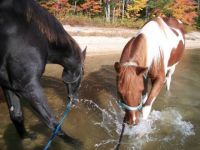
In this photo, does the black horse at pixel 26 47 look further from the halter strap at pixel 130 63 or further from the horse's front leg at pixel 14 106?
the halter strap at pixel 130 63

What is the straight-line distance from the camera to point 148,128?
6.02m

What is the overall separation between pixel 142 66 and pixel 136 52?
10.7 inches

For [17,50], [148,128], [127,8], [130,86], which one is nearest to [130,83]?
[130,86]

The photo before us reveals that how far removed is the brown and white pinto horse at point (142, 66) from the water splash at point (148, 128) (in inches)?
24.1

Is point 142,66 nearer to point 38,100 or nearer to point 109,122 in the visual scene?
point 38,100

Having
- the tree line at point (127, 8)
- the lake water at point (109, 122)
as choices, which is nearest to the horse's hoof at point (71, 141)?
the lake water at point (109, 122)

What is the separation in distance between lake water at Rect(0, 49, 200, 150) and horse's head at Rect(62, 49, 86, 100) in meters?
0.83

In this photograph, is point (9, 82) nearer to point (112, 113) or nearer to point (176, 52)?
point (112, 113)

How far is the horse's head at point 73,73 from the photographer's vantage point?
518 cm

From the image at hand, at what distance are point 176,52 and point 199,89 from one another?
2.77 m

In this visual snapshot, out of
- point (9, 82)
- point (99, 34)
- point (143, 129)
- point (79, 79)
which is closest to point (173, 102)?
point (143, 129)

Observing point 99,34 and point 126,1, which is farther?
point 126,1

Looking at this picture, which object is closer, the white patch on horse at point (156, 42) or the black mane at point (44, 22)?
the black mane at point (44, 22)

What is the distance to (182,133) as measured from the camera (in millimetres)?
6043
